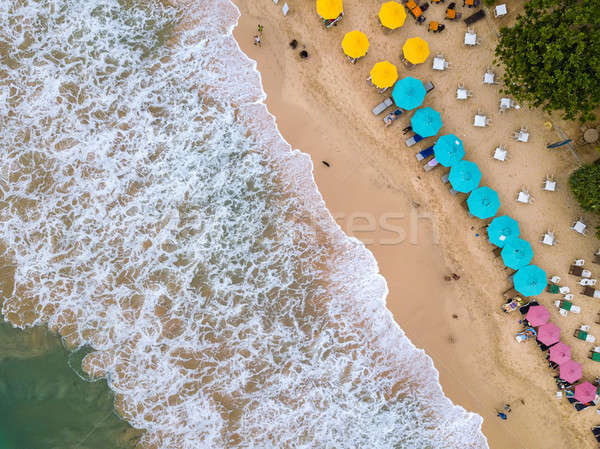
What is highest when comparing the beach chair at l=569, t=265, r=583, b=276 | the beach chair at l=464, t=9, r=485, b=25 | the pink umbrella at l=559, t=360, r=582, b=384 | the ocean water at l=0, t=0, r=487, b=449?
the beach chair at l=464, t=9, r=485, b=25

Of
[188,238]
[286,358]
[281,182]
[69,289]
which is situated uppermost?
[281,182]

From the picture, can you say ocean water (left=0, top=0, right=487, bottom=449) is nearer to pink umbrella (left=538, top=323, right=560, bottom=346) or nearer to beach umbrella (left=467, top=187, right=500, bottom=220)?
pink umbrella (left=538, top=323, right=560, bottom=346)

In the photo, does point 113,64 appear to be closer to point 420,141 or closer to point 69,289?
point 69,289

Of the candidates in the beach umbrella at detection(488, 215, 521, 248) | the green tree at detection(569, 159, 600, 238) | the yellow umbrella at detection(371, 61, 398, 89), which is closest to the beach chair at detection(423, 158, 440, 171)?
the beach umbrella at detection(488, 215, 521, 248)

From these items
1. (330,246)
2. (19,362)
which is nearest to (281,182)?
(330,246)

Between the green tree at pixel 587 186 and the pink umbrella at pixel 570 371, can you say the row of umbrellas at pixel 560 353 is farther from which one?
the green tree at pixel 587 186

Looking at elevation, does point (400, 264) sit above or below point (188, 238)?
above
